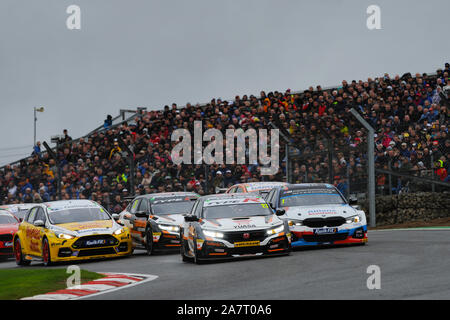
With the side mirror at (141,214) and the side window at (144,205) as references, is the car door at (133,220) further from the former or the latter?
the side mirror at (141,214)

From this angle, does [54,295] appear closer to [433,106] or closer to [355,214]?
[355,214]

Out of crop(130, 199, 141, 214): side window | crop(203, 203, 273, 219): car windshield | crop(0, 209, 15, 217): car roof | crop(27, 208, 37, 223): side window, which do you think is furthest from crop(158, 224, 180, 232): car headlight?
crop(0, 209, 15, 217): car roof

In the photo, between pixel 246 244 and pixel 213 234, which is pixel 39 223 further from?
pixel 246 244

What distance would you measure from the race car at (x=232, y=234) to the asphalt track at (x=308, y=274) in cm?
22

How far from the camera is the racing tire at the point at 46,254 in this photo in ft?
55.9

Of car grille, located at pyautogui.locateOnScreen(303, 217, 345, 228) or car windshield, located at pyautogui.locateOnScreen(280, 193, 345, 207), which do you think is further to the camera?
car windshield, located at pyautogui.locateOnScreen(280, 193, 345, 207)

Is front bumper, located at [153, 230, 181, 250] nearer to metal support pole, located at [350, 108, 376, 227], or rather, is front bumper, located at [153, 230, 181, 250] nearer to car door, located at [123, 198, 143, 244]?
car door, located at [123, 198, 143, 244]

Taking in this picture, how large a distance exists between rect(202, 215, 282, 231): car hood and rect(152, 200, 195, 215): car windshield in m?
3.98

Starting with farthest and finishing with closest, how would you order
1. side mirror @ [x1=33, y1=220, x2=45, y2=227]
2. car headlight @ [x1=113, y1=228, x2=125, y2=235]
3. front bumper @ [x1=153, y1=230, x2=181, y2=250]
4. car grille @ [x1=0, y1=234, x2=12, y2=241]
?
car grille @ [x1=0, y1=234, x2=12, y2=241], front bumper @ [x1=153, y1=230, x2=181, y2=250], car headlight @ [x1=113, y1=228, x2=125, y2=235], side mirror @ [x1=33, y1=220, x2=45, y2=227]

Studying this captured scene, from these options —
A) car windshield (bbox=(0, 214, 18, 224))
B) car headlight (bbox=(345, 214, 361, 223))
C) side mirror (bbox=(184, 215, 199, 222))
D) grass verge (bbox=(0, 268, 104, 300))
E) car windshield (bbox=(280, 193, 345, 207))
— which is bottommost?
grass verge (bbox=(0, 268, 104, 300))

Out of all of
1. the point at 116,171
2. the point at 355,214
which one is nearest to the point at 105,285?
the point at 355,214

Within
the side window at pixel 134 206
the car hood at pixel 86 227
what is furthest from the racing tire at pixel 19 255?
the side window at pixel 134 206

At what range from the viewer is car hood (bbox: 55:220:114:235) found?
1722 cm
